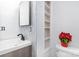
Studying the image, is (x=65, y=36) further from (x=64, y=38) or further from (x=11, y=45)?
(x=11, y=45)

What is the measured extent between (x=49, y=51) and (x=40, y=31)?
0.88 ft

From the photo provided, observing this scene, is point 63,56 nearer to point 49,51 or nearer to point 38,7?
point 49,51

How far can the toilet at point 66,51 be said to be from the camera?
1.08 m

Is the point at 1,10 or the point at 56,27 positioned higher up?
the point at 1,10

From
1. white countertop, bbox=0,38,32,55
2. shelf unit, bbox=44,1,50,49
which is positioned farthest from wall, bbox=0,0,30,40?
shelf unit, bbox=44,1,50,49

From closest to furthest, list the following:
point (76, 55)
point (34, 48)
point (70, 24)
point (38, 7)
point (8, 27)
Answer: point (76, 55) < point (70, 24) < point (38, 7) < point (34, 48) < point (8, 27)

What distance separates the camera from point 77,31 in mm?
1142

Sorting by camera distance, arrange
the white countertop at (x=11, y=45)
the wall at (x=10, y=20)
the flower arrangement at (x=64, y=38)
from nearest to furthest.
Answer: the white countertop at (x=11, y=45) < the flower arrangement at (x=64, y=38) < the wall at (x=10, y=20)

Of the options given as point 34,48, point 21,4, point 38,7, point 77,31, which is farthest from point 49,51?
point 21,4

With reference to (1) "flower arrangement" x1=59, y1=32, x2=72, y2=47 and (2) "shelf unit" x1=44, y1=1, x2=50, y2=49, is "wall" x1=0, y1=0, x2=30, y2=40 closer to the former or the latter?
(2) "shelf unit" x1=44, y1=1, x2=50, y2=49

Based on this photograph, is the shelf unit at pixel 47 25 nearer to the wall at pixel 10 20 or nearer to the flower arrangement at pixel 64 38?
the flower arrangement at pixel 64 38

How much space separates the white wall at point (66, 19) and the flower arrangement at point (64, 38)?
1.7 inches

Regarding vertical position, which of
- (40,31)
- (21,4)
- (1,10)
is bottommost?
(40,31)

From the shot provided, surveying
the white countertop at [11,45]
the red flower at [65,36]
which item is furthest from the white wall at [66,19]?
the white countertop at [11,45]
